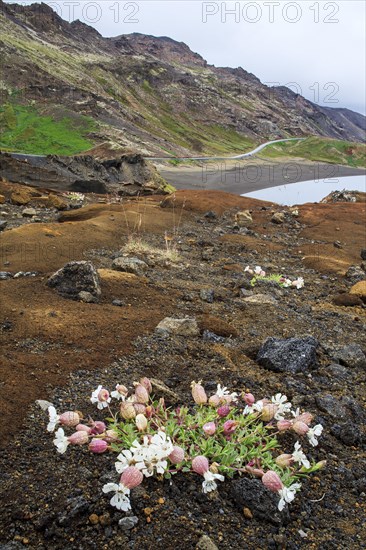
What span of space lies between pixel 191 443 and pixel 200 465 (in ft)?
1.16

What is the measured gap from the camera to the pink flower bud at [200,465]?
2500 millimetres

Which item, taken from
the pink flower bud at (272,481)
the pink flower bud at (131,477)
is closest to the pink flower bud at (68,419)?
the pink flower bud at (131,477)

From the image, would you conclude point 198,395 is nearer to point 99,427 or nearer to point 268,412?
point 268,412

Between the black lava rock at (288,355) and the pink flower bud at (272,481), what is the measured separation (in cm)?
186

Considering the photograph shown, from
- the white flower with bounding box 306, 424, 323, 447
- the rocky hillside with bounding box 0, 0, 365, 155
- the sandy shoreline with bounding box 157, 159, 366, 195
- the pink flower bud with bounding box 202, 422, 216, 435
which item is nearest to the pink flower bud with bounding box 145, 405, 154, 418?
the pink flower bud with bounding box 202, 422, 216, 435

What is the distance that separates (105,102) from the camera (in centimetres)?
7125

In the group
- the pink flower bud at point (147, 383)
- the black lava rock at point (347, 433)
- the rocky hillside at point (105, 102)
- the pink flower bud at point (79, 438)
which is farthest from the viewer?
the rocky hillside at point (105, 102)

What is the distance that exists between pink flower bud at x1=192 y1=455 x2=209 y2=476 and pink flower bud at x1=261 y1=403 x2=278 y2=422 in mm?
618

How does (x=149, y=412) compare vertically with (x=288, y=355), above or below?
above

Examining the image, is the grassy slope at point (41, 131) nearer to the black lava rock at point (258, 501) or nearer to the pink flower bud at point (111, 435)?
the pink flower bud at point (111, 435)

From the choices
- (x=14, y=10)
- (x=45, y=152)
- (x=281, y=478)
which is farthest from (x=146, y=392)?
(x=14, y=10)

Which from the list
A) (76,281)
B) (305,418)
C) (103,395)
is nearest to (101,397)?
(103,395)

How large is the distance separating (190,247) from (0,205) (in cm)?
667

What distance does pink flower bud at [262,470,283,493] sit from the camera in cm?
250
